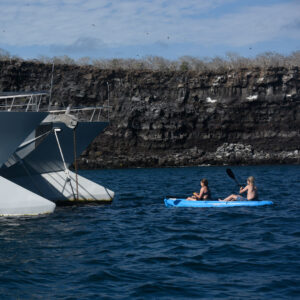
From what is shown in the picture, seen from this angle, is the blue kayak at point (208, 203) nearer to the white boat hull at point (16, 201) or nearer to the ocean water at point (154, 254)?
the ocean water at point (154, 254)

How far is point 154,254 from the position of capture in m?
11.2

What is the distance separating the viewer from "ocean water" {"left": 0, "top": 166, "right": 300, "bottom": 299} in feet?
28.1

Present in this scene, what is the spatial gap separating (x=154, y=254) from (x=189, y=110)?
171ft

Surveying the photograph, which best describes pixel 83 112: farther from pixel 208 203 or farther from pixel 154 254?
pixel 154 254

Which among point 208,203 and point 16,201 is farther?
point 208,203

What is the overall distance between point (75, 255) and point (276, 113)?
54380mm

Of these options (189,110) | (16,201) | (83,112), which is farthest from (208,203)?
(189,110)

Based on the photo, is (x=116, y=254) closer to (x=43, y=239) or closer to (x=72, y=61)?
(x=43, y=239)

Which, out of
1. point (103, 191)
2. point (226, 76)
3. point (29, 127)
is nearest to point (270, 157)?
point (226, 76)

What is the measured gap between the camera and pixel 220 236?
43.0ft

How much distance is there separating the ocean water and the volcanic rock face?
4223 centimetres

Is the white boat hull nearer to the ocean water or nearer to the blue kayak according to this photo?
the ocean water

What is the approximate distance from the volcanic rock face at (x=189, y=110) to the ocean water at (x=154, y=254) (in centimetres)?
4223

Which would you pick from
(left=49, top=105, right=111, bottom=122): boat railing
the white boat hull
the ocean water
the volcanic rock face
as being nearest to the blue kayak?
the ocean water
